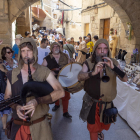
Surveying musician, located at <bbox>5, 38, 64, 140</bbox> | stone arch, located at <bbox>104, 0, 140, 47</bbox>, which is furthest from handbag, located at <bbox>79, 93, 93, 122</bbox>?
stone arch, located at <bbox>104, 0, 140, 47</bbox>

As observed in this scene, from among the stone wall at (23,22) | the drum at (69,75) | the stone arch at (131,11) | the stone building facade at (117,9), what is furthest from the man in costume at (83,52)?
the drum at (69,75)

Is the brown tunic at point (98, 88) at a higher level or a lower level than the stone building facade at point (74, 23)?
lower

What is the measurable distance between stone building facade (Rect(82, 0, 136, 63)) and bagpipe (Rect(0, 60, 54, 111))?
4.62m

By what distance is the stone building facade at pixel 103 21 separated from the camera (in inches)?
228

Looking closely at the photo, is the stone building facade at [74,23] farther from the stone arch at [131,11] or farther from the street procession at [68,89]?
the stone arch at [131,11]

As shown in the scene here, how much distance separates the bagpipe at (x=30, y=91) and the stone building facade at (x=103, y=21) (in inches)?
182

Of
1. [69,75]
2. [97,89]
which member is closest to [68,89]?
[69,75]

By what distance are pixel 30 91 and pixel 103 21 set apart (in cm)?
812

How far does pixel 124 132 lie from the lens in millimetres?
2873

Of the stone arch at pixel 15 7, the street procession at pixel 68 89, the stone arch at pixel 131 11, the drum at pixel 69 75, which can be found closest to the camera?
the street procession at pixel 68 89

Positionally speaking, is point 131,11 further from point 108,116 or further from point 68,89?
point 108,116

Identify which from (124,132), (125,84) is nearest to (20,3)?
(125,84)

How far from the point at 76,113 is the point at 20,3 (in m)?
3.40

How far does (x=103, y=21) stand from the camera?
28.6ft
